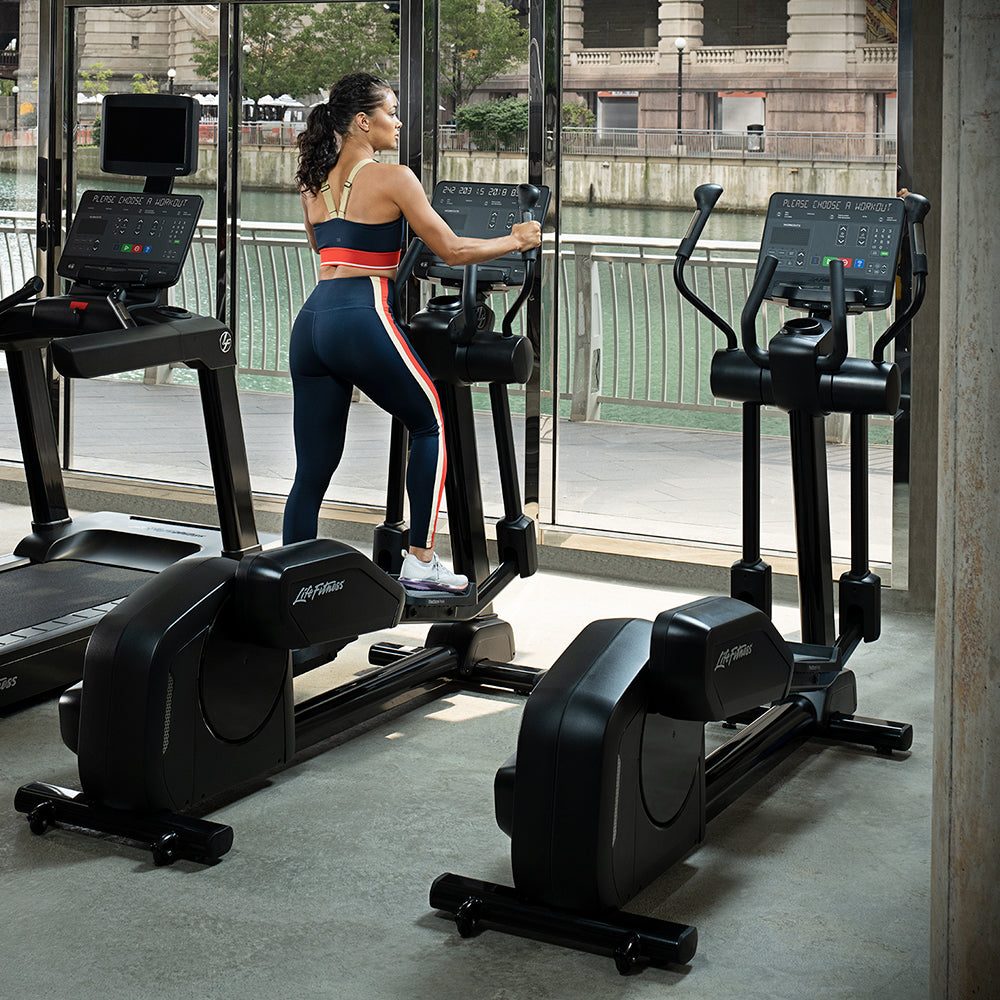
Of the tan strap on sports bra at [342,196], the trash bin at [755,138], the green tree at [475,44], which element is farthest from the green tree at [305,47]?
the tan strap on sports bra at [342,196]

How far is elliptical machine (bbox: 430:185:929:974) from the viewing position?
8.73 ft

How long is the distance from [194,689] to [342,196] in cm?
148

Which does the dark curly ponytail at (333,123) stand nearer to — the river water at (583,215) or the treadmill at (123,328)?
the treadmill at (123,328)

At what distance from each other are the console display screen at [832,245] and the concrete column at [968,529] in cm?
141

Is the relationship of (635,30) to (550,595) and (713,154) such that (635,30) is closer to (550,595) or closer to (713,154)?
(713,154)

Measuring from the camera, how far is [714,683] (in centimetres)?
275

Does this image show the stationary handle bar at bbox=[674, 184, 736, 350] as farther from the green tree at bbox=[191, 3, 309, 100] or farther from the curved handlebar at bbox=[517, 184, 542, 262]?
the green tree at bbox=[191, 3, 309, 100]


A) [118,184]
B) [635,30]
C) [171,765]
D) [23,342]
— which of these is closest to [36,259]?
[118,184]

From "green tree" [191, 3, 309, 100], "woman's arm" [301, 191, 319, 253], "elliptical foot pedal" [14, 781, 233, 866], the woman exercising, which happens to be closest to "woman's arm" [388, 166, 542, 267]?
the woman exercising

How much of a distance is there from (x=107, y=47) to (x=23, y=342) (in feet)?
7.34

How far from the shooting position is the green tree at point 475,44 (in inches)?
215

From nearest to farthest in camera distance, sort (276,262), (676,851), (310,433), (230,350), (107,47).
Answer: (676,851) < (310,433) < (230,350) < (107,47) < (276,262)

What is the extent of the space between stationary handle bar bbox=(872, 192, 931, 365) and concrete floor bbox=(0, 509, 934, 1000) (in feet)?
3.60

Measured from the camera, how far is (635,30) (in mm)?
5387
